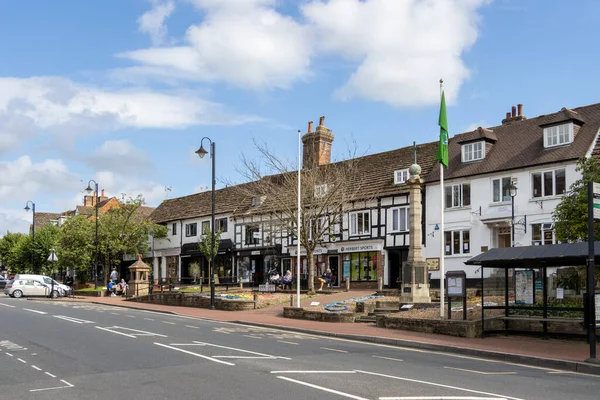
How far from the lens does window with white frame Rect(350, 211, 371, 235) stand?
42.6m

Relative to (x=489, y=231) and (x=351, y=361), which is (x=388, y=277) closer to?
(x=489, y=231)

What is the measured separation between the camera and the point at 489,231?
35.5m

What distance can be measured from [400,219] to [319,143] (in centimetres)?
895

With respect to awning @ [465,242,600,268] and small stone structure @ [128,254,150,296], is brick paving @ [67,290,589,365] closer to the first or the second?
awning @ [465,242,600,268]

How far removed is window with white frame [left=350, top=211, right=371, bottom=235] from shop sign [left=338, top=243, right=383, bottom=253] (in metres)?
1.04

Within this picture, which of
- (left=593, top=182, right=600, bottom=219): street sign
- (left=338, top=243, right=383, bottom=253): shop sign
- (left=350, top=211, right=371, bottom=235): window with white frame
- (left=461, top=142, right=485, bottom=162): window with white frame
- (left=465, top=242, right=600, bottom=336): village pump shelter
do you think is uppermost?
(left=461, top=142, right=485, bottom=162): window with white frame

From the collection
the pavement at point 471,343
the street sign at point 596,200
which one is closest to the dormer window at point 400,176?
the pavement at point 471,343

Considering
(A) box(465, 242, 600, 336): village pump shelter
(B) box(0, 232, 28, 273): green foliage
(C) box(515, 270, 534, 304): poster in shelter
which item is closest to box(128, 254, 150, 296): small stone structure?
(A) box(465, 242, 600, 336): village pump shelter

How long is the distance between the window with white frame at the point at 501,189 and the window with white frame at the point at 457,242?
2.66 m

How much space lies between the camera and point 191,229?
5759 centimetres

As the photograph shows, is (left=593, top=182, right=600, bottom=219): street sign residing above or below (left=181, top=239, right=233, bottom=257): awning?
above

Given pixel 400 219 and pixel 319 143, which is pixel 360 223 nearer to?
pixel 400 219

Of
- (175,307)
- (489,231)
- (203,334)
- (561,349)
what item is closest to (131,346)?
(203,334)

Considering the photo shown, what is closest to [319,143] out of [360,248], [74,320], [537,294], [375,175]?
[375,175]
